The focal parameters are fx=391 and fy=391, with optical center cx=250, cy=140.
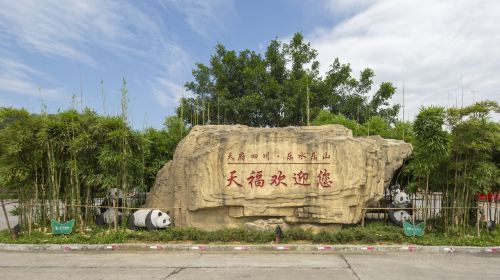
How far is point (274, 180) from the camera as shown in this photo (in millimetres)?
8812

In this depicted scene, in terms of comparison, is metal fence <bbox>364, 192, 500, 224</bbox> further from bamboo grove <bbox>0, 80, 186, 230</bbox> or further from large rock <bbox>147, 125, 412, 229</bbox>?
bamboo grove <bbox>0, 80, 186, 230</bbox>

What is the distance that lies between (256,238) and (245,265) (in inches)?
64.4

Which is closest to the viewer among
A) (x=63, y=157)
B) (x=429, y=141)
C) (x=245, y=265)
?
(x=245, y=265)

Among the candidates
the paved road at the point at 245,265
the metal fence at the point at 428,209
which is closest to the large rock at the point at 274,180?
the metal fence at the point at 428,209

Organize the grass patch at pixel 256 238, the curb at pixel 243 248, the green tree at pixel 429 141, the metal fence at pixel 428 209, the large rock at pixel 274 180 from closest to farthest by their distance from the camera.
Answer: the curb at pixel 243 248 < the grass patch at pixel 256 238 < the green tree at pixel 429 141 < the large rock at pixel 274 180 < the metal fence at pixel 428 209

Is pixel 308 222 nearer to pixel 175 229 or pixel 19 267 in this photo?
pixel 175 229

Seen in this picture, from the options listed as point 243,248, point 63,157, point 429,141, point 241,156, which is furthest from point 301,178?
point 63,157

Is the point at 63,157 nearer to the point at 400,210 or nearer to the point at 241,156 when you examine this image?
the point at 241,156

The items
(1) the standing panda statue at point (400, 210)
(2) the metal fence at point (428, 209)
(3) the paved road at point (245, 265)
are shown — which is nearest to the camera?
(3) the paved road at point (245, 265)

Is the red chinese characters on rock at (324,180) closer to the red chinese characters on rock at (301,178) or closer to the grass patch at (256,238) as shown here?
the red chinese characters on rock at (301,178)

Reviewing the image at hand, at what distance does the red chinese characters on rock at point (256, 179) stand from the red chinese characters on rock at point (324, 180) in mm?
1274

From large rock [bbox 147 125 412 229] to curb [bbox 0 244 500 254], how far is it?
97 centimetres

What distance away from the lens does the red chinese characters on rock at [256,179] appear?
879 centimetres

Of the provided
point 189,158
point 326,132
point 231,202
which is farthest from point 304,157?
point 189,158
